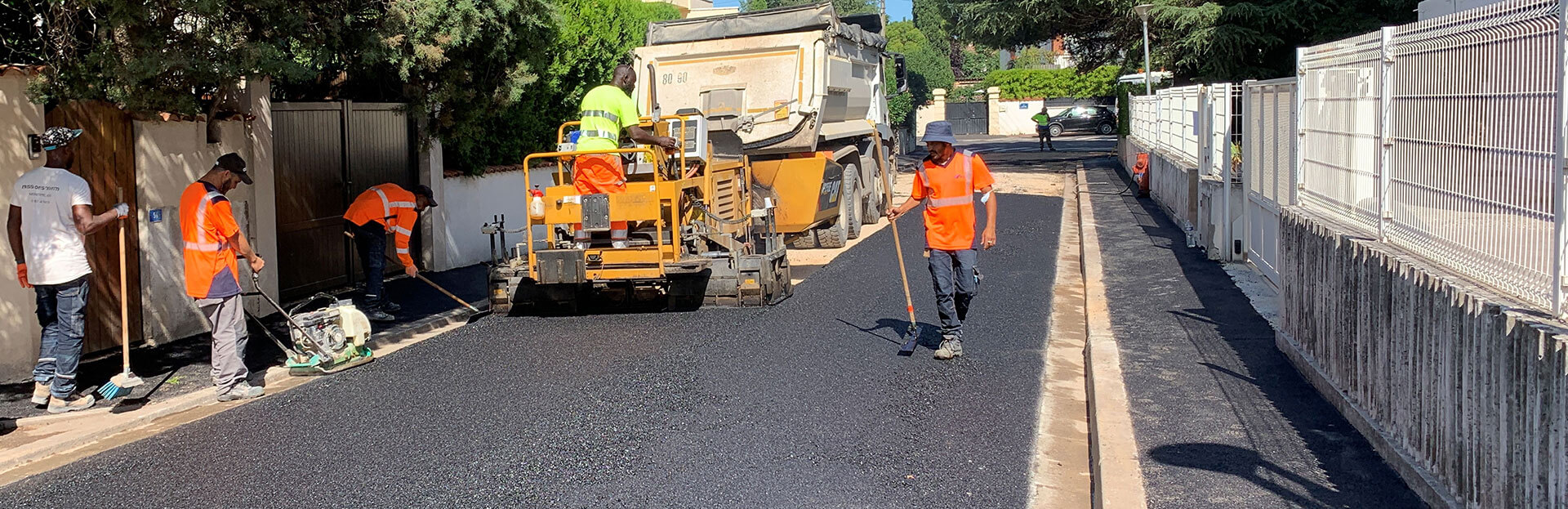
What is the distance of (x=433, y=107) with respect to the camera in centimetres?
1169

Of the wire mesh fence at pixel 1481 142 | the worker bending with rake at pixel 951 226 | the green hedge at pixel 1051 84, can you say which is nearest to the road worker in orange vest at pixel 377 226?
the worker bending with rake at pixel 951 226

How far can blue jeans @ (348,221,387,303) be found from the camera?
10.4 meters

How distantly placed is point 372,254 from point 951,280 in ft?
16.2

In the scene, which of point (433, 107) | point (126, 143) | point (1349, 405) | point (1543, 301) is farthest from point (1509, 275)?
point (433, 107)

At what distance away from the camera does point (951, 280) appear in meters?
8.04

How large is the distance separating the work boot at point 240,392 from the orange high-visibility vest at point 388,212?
294cm

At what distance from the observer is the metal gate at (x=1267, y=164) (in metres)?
9.07

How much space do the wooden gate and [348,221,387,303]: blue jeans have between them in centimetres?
187

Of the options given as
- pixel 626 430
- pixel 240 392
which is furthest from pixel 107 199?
pixel 626 430

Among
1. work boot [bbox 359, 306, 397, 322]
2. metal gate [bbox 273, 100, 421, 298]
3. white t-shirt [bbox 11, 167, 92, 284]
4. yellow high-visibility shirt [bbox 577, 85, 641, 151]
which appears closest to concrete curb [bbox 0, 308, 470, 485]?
white t-shirt [bbox 11, 167, 92, 284]

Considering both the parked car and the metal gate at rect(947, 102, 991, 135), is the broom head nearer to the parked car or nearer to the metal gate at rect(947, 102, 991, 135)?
the parked car

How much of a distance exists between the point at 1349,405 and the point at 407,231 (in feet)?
23.8

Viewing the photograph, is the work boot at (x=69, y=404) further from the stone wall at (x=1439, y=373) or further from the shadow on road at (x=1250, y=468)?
the stone wall at (x=1439, y=373)

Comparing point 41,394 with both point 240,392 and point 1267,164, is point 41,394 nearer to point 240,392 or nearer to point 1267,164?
point 240,392
